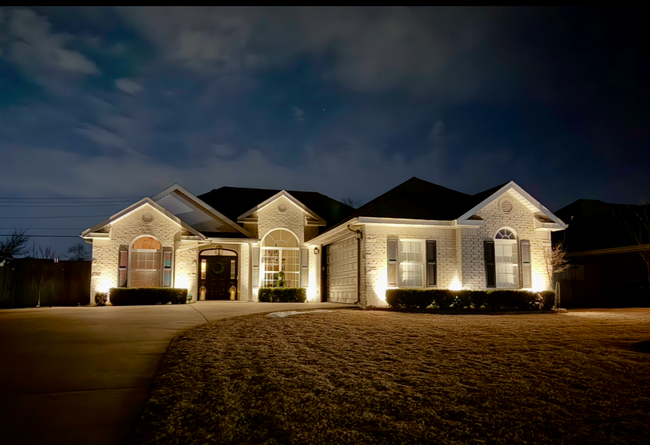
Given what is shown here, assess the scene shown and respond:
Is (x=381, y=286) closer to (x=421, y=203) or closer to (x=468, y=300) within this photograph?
(x=468, y=300)

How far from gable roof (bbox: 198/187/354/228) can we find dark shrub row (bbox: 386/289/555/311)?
862 cm

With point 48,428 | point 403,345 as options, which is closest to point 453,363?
point 403,345

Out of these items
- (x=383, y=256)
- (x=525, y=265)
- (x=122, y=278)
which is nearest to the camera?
(x=383, y=256)

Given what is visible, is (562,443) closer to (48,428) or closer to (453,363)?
(453,363)

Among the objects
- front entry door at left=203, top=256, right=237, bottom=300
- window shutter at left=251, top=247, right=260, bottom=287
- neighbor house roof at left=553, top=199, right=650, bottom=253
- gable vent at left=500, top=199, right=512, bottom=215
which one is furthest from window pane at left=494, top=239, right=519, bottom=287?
front entry door at left=203, top=256, right=237, bottom=300

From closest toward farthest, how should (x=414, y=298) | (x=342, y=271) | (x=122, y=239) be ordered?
(x=414, y=298)
(x=122, y=239)
(x=342, y=271)

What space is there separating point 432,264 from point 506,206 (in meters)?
3.56

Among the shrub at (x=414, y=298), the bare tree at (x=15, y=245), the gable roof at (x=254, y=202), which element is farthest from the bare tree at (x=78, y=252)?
the shrub at (x=414, y=298)

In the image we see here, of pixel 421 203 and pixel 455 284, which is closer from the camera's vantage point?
pixel 455 284

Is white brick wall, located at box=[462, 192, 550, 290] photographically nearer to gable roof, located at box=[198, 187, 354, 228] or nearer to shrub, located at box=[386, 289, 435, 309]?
shrub, located at box=[386, 289, 435, 309]

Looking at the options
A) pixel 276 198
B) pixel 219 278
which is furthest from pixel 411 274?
pixel 219 278

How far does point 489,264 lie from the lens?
694 inches

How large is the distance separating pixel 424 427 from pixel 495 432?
0.59m

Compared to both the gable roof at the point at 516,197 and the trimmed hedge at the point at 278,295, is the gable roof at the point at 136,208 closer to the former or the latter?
the trimmed hedge at the point at 278,295
